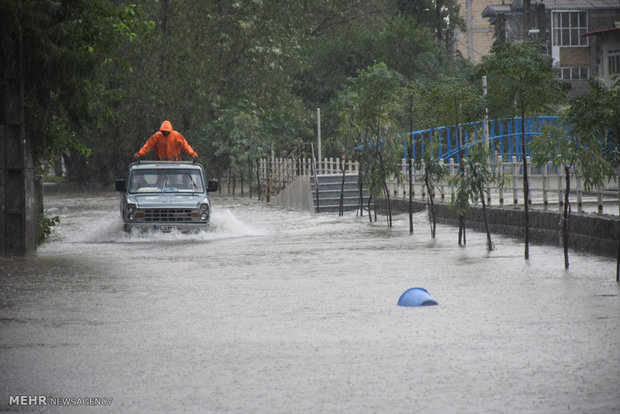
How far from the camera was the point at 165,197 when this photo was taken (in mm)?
23141

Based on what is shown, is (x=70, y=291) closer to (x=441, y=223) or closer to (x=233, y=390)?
(x=233, y=390)

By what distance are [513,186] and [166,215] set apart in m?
6.96

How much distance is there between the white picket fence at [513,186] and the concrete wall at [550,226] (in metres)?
0.40

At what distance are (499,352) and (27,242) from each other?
12531 mm

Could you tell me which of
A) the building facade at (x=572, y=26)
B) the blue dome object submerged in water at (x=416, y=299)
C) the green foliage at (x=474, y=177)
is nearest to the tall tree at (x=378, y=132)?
the green foliage at (x=474, y=177)

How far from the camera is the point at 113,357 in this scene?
29.2ft

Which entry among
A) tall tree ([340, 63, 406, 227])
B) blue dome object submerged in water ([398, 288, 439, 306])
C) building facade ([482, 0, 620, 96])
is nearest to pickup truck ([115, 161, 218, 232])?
tall tree ([340, 63, 406, 227])

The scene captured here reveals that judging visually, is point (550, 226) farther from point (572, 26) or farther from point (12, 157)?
point (572, 26)

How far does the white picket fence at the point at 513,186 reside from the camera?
2153 cm

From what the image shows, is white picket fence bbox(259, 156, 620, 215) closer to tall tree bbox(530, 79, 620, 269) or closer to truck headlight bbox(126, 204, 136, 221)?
tall tree bbox(530, 79, 620, 269)

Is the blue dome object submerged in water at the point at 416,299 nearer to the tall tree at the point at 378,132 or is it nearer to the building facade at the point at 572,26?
the tall tree at the point at 378,132

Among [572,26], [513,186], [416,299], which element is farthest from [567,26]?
[416,299]

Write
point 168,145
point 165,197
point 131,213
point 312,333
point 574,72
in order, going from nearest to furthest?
1. point 312,333
2. point 131,213
3. point 165,197
4. point 168,145
5. point 574,72

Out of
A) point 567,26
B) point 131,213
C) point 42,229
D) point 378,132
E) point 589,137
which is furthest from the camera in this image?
point 567,26
